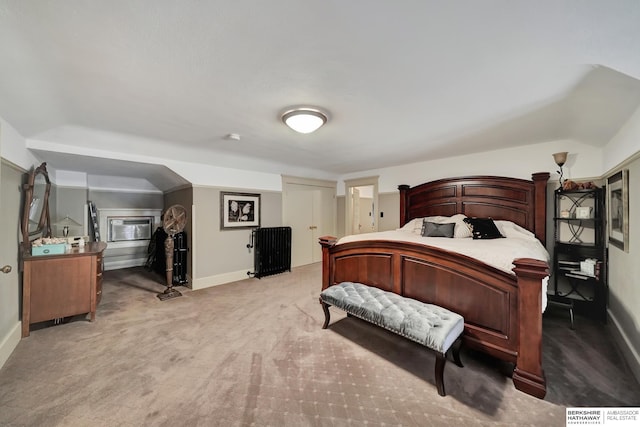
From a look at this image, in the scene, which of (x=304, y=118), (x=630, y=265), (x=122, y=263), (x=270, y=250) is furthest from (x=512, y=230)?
(x=122, y=263)

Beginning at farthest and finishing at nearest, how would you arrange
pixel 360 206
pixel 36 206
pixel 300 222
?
pixel 360 206, pixel 300 222, pixel 36 206

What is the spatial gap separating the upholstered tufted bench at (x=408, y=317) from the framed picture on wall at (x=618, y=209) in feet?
5.85

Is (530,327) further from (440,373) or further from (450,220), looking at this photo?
(450,220)

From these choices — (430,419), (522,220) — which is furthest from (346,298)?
(522,220)

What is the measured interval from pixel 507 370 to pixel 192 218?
14.3 ft

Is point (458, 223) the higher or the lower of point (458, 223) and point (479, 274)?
the higher

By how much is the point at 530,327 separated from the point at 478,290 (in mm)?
384

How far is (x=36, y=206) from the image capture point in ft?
9.57

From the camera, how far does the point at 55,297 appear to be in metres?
2.58

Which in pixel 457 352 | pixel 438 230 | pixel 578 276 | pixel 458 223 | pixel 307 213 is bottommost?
pixel 457 352

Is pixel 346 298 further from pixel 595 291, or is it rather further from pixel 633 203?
pixel 595 291

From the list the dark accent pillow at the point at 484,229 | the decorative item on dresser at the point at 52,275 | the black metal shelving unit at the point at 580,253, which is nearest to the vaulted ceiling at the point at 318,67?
the black metal shelving unit at the point at 580,253

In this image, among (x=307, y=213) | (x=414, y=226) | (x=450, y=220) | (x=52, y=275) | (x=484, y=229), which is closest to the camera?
(x=52, y=275)

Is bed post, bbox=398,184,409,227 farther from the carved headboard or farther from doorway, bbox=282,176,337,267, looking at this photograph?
doorway, bbox=282,176,337,267
